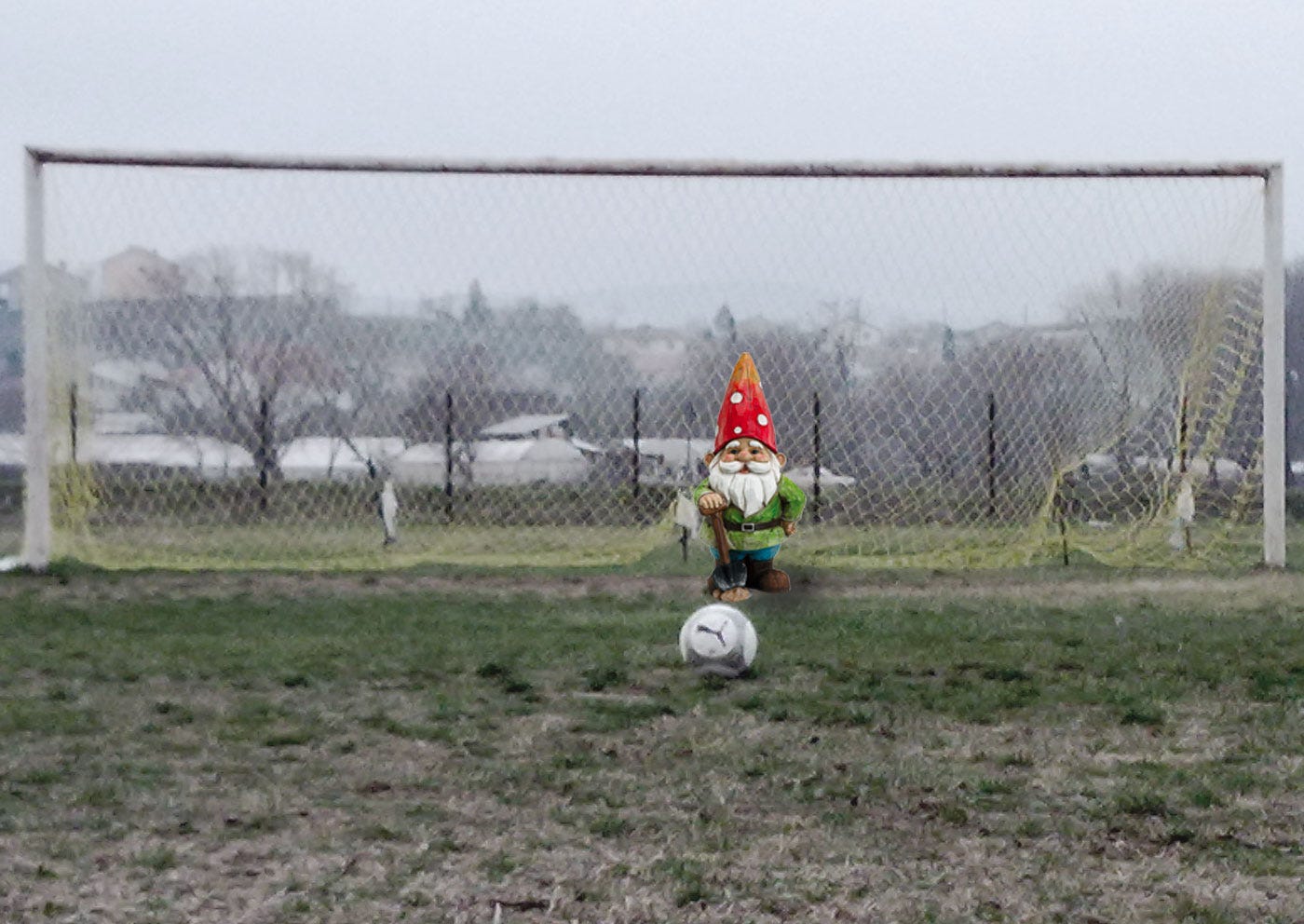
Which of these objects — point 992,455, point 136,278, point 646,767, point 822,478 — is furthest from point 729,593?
point 136,278

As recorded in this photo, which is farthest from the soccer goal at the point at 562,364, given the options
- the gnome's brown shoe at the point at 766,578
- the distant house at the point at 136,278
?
the gnome's brown shoe at the point at 766,578

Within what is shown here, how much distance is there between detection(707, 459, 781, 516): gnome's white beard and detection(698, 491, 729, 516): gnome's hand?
0.03 meters

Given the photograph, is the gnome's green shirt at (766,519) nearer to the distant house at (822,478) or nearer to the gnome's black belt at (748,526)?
the gnome's black belt at (748,526)

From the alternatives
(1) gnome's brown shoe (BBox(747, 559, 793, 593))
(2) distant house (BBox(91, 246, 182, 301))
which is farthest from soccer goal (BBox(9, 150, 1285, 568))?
(1) gnome's brown shoe (BBox(747, 559, 793, 593))

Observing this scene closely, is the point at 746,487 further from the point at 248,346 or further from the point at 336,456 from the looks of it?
the point at 248,346

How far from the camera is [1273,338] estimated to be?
398 inches

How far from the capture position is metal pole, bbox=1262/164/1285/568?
33.1ft

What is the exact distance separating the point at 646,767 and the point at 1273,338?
22.9 ft

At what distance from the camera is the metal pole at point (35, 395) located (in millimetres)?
9773

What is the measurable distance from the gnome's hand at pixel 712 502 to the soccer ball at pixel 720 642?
1.60ft

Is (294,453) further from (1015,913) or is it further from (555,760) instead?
(1015,913)

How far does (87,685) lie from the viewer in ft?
19.8

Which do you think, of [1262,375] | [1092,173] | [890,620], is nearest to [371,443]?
[890,620]

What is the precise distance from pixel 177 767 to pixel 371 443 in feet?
17.3
